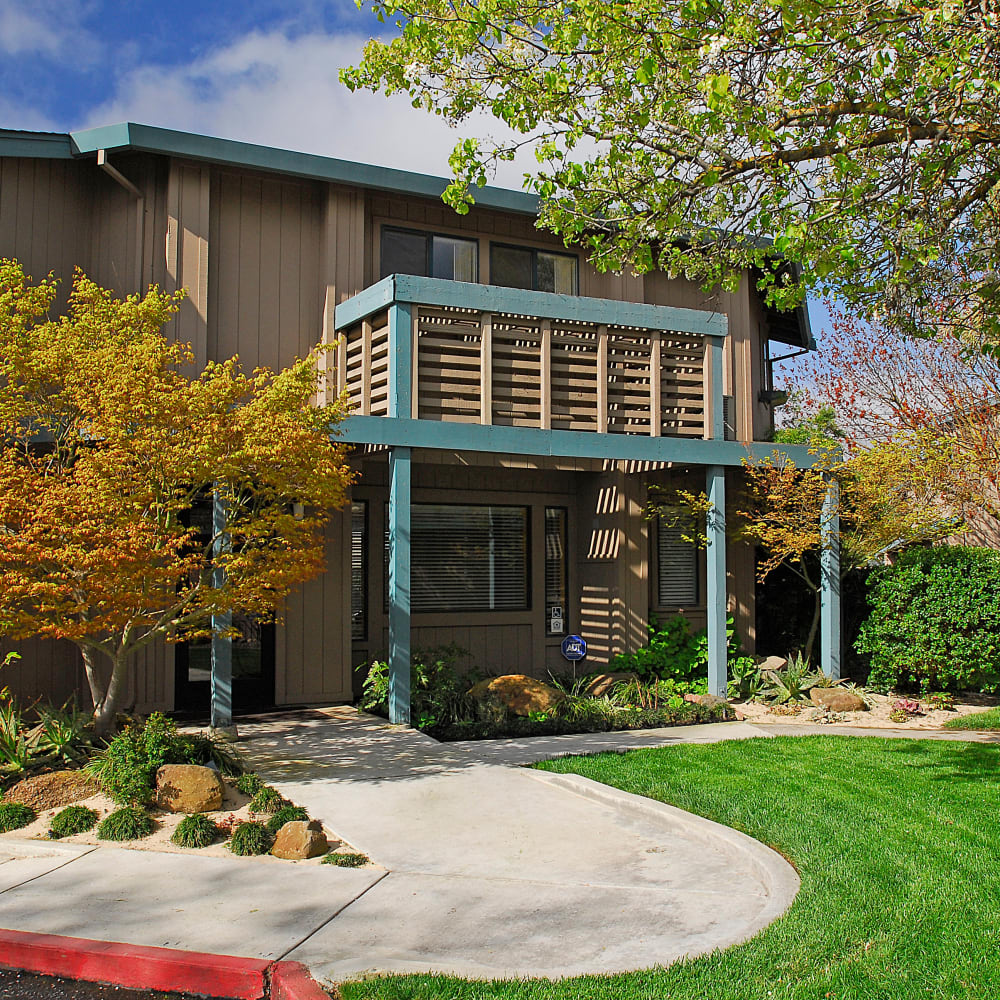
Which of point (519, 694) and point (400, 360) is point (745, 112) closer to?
point (400, 360)

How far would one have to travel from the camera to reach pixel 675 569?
15.9 m

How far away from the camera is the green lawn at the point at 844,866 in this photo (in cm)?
456

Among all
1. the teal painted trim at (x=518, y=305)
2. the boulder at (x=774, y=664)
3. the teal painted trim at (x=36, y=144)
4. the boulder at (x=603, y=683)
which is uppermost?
the teal painted trim at (x=36, y=144)

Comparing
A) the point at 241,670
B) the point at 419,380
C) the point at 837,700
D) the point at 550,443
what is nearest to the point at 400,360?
the point at 419,380

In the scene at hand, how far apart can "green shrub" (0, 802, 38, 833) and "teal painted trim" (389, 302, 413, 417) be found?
5.91 m

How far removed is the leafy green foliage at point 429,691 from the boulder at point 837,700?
486cm

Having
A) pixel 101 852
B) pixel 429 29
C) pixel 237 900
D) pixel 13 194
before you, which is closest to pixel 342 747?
pixel 101 852

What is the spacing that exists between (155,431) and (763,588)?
456 inches

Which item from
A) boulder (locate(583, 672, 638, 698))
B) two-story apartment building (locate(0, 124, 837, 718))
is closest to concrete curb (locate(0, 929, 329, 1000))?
two-story apartment building (locate(0, 124, 837, 718))

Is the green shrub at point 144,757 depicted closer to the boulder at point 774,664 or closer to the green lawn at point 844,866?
the green lawn at point 844,866

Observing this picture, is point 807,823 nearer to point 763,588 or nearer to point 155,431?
point 155,431

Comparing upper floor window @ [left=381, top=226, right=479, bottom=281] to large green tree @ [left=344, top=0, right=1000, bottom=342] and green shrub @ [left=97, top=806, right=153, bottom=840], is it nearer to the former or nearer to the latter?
large green tree @ [left=344, top=0, right=1000, bottom=342]

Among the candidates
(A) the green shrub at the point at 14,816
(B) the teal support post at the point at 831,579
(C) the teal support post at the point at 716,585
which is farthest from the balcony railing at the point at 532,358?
(A) the green shrub at the point at 14,816

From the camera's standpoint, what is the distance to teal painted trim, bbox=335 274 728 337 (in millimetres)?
11781
